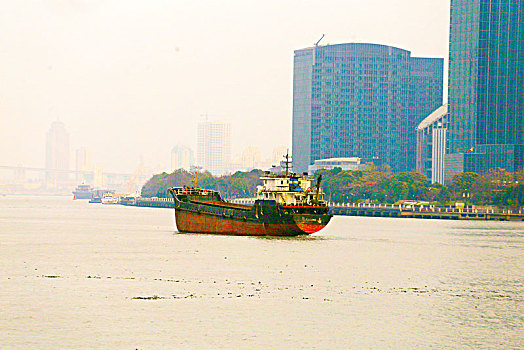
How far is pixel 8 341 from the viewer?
156 feet

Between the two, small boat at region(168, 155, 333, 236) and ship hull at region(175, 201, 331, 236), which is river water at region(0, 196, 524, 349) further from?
small boat at region(168, 155, 333, 236)

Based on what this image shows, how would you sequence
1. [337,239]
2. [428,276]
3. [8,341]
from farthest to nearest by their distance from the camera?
[337,239] < [428,276] < [8,341]

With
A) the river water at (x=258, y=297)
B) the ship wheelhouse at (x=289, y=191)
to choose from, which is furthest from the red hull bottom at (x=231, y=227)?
the river water at (x=258, y=297)

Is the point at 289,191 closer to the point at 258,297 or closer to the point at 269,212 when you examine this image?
the point at 269,212

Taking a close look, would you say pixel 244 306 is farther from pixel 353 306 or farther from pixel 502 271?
pixel 502 271

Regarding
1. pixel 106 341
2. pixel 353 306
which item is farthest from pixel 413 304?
pixel 106 341

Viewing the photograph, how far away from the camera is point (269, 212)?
127438 millimetres

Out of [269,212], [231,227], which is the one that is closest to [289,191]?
[269,212]

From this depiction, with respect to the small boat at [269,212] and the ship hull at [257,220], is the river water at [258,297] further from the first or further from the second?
the small boat at [269,212]

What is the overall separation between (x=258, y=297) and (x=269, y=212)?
6300 centimetres

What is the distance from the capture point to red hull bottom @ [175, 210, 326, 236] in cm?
12777

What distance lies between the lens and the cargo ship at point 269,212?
126812 millimetres

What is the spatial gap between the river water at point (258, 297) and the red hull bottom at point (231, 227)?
597 inches

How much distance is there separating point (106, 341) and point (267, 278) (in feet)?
96.9
